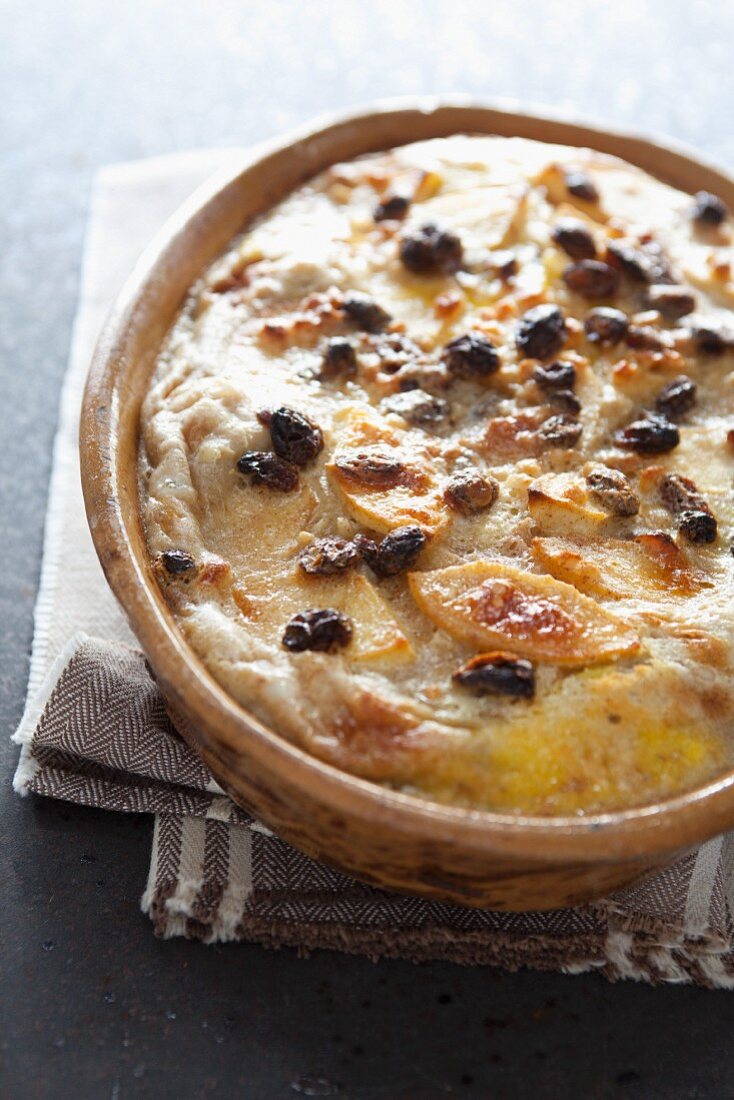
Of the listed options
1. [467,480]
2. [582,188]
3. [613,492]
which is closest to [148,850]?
[467,480]

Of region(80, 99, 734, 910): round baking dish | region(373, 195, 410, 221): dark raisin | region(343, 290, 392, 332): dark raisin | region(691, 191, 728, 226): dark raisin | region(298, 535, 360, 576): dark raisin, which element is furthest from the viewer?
region(691, 191, 728, 226): dark raisin

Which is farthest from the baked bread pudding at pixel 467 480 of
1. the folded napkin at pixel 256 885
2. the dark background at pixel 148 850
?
the dark background at pixel 148 850

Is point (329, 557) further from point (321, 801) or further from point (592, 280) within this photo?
point (592, 280)

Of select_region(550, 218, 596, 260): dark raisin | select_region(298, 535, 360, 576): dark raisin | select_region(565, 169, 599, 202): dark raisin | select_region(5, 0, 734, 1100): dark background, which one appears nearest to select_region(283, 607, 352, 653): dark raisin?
select_region(298, 535, 360, 576): dark raisin

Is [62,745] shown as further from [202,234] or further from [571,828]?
[202,234]

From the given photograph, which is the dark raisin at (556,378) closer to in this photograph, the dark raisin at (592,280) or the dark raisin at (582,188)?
the dark raisin at (592,280)

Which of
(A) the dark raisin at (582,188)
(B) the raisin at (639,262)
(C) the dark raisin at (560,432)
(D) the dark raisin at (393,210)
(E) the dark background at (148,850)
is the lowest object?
(E) the dark background at (148,850)

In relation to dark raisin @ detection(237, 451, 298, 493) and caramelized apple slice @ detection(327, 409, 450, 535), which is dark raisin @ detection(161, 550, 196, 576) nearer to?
dark raisin @ detection(237, 451, 298, 493)

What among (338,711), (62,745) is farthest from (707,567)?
(62,745)
